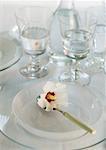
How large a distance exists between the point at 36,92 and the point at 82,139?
0.17 m

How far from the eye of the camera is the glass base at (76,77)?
84cm

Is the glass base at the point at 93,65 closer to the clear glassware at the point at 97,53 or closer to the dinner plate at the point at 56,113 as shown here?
the clear glassware at the point at 97,53

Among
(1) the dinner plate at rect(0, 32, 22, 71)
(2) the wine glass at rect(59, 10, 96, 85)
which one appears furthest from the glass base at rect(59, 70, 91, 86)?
(1) the dinner plate at rect(0, 32, 22, 71)

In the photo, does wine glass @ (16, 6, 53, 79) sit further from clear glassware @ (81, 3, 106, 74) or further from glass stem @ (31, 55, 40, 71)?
clear glassware @ (81, 3, 106, 74)

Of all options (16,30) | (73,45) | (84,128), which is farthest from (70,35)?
(84,128)

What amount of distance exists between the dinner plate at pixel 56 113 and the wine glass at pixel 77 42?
0.08 m

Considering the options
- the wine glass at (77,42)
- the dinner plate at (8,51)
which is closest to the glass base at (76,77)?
the wine glass at (77,42)

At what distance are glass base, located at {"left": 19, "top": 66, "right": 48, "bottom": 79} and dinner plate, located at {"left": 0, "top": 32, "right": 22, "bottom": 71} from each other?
0.05 m

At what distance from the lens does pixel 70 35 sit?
85cm

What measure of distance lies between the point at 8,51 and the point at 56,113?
23cm

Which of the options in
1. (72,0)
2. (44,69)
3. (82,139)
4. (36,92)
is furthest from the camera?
(72,0)

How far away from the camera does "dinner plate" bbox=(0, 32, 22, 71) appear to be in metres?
0.80

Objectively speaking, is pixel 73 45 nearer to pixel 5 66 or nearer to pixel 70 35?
pixel 70 35

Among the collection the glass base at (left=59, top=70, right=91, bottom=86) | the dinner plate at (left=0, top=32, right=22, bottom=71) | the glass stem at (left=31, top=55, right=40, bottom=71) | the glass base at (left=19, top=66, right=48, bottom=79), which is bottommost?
the glass base at (left=59, top=70, right=91, bottom=86)
